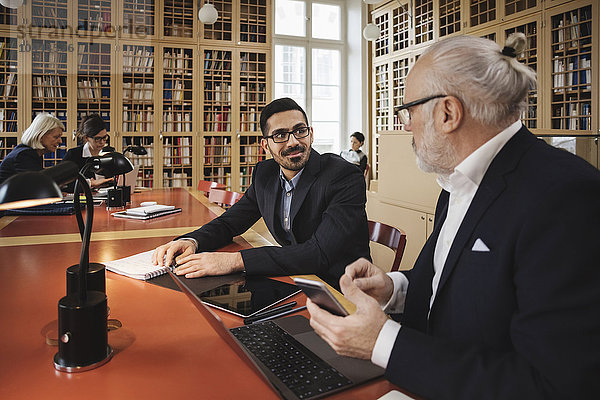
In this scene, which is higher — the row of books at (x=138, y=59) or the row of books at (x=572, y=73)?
the row of books at (x=138, y=59)

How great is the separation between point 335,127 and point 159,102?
370 centimetres

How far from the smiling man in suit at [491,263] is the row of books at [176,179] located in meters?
7.38

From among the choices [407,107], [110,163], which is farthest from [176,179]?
[407,107]

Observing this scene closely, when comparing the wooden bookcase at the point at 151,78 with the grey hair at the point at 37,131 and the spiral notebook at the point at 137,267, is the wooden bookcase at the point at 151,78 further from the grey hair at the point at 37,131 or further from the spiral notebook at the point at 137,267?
the spiral notebook at the point at 137,267

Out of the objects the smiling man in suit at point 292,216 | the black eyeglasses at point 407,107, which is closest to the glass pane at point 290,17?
the smiling man in suit at point 292,216

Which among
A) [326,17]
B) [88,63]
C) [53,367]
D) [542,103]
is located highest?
[326,17]

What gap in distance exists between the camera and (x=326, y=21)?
9.72m

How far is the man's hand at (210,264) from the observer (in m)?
1.62

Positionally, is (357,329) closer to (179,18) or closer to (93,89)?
(93,89)

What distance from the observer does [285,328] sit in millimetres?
1183

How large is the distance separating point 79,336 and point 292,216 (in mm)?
1264

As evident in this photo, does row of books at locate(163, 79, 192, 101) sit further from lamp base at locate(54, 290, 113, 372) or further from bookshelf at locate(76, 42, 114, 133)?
lamp base at locate(54, 290, 113, 372)

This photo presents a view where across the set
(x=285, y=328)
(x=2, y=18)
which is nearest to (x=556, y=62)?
(x=285, y=328)

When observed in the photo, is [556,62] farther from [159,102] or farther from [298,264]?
[159,102]
